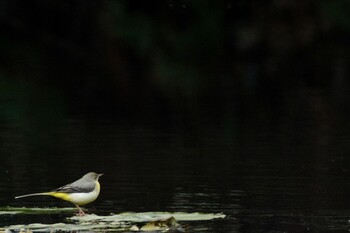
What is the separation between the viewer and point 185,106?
2300cm

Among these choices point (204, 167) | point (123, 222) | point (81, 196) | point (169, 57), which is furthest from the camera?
point (169, 57)

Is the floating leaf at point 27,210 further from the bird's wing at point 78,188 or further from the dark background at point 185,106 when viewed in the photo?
the dark background at point 185,106

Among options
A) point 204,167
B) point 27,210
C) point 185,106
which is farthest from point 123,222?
point 185,106

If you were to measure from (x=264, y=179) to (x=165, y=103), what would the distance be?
906 centimetres

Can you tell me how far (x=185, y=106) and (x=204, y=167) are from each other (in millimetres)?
7171

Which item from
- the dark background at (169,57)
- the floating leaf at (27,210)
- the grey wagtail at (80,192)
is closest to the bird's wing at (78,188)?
the grey wagtail at (80,192)

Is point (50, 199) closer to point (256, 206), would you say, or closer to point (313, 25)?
point (256, 206)

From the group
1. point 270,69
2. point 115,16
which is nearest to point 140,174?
point 270,69

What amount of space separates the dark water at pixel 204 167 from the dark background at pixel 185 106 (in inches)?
1.1

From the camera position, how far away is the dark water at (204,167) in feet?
41.7

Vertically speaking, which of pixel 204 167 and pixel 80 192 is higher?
pixel 204 167

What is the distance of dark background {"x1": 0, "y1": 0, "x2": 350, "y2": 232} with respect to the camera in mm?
13891

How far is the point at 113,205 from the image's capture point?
13250 millimetres

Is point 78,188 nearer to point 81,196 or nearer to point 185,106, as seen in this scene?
point 81,196
